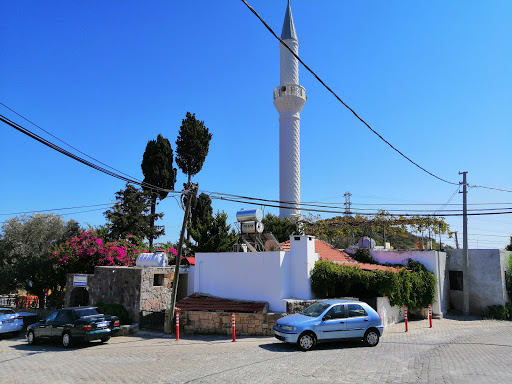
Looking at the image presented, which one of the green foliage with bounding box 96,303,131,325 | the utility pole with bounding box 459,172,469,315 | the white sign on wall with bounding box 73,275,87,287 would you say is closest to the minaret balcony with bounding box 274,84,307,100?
the utility pole with bounding box 459,172,469,315

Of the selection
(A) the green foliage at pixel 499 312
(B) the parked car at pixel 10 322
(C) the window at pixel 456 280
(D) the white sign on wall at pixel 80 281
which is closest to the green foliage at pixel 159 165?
(D) the white sign on wall at pixel 80 281

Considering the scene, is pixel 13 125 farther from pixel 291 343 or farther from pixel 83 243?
pixel 83 243

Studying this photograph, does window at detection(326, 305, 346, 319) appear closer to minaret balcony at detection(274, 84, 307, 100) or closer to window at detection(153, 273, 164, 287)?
window at detection(153, 273, 164, 287)

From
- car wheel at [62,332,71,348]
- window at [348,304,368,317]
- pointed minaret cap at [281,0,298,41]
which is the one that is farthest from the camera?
pointed minaret cap at [281,0,298,41]

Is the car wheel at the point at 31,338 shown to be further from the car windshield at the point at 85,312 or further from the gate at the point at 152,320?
the gate at the point at 152,320

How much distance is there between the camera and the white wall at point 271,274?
52.8 feet

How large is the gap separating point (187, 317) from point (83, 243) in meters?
11.2

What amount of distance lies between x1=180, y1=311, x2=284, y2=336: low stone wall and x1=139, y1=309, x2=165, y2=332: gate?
138 cm

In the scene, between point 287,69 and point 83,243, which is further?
point 287,69

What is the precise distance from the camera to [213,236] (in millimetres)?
26578

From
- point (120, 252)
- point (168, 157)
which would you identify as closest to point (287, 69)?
point (168, 157)

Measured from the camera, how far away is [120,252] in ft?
77.4

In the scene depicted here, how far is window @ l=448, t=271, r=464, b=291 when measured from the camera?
23647 millimetres

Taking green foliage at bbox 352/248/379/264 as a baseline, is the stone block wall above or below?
below
